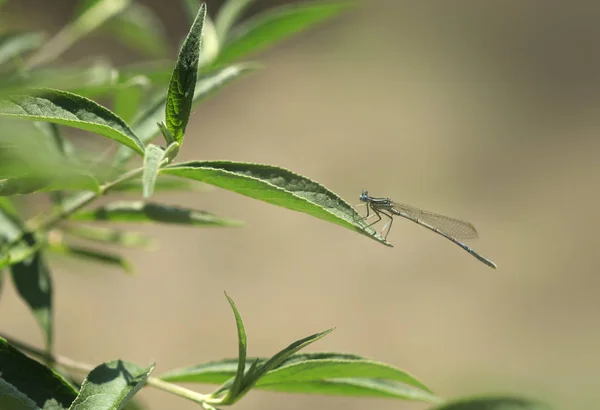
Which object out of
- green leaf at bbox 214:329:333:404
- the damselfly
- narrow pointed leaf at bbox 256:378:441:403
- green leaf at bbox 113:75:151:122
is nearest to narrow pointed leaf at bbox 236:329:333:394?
green leaf at bbox 214:329:333:404

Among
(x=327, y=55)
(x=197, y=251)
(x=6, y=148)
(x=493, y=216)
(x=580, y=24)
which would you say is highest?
(x=580, y=24)

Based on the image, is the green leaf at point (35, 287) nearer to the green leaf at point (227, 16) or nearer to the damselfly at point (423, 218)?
the green leaf at point (227, 16)

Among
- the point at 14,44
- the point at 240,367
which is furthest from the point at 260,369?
the point at 14,44

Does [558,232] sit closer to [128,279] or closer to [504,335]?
[504,335]

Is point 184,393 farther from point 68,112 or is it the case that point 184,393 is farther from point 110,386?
point 68,112

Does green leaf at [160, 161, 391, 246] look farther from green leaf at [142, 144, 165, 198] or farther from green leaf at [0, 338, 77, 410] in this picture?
green leaf at [0, 338, 77, 410]

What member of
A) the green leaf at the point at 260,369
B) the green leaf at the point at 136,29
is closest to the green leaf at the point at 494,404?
the green leaf at the point at 260,369

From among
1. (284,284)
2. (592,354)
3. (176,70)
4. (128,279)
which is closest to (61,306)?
(128,279)
